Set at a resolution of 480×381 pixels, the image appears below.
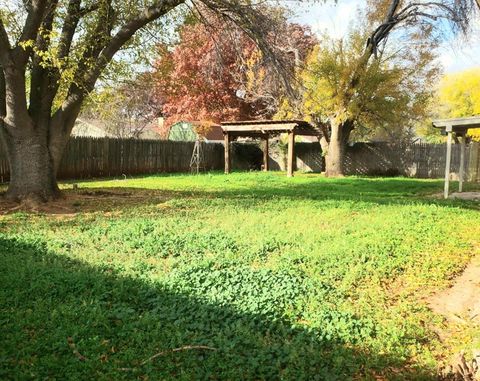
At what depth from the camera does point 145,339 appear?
3328 mm

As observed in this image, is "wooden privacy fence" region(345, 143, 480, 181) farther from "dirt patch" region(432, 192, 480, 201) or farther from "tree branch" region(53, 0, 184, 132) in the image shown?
"tree branch" region(53, 0, 184, 132)

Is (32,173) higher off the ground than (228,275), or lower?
higher

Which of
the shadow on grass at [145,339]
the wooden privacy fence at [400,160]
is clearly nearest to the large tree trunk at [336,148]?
the wooden privacy fence at [400,160]

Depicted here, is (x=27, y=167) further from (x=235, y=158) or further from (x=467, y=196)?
(x=235, y=158)

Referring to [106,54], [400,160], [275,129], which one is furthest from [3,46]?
[400,160]

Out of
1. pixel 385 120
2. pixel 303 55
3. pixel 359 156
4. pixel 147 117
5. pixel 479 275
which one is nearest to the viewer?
pixel 479 275

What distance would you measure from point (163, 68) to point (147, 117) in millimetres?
32337

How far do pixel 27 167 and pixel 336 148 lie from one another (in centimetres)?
1437

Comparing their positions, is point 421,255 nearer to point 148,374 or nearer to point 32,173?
point 148,374

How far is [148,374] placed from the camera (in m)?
2.89

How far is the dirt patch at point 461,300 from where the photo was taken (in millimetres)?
4051

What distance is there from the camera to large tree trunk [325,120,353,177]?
2019 cm

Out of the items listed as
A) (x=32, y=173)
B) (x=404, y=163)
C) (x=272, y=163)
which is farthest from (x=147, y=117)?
(x=32, y=173)

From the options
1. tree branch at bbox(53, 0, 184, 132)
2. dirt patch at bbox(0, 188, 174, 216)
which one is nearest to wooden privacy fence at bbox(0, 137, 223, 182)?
dirt patch at bbox(0, 188, 174, 216)
